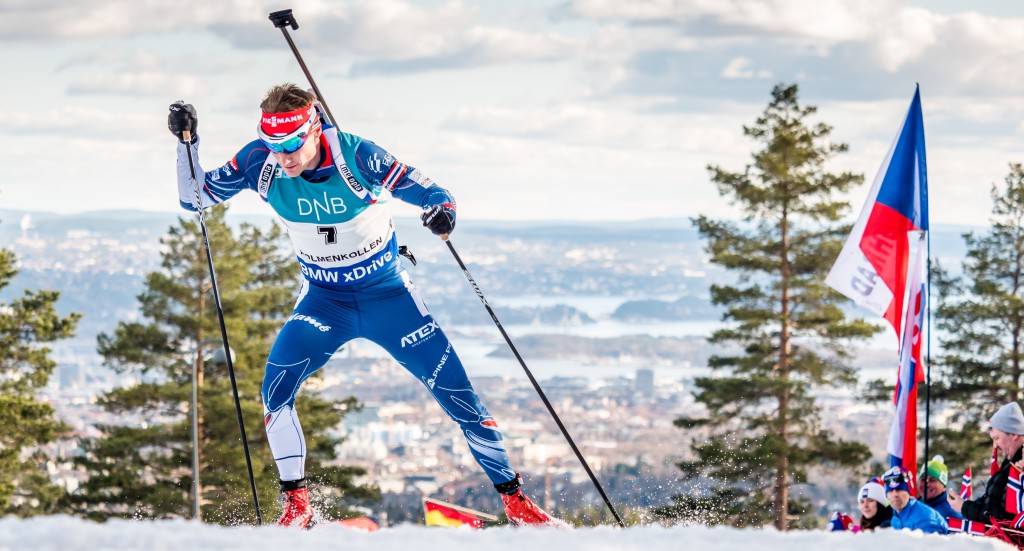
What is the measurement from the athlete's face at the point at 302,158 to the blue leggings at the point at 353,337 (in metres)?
0.68

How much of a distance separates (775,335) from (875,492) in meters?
18.8

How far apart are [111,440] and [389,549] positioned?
78.6 ft

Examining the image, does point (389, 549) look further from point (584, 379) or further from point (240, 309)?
point (584, 379)

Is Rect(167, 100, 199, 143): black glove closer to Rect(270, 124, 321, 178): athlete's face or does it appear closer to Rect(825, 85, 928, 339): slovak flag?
Rect(270, 124, 321, 178): athlete's face

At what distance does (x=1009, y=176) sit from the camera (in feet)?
91.9

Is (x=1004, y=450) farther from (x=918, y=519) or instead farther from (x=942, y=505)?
(x=942, y=505)

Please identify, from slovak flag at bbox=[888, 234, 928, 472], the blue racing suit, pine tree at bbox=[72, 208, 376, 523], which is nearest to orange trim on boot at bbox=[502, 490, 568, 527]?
the blue racing suit

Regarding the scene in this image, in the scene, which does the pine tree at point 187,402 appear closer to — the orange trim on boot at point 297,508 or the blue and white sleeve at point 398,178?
the orange trim on boot at point 297,508

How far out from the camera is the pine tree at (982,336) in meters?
25.2

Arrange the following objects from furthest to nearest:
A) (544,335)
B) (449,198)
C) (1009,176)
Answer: (544,335) < (1009,176) < (449,198)

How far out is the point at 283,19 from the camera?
22.6 feet

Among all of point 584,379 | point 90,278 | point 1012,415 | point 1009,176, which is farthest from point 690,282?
point 1012,415

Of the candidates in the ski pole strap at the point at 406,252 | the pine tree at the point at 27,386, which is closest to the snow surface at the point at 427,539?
the ski pole strap at the point at 406,252

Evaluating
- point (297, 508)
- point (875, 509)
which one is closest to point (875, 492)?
point (875, 509)
